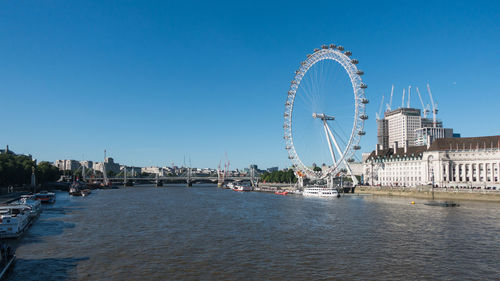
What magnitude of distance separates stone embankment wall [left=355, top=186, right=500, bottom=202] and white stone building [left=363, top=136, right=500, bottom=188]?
3.02 m

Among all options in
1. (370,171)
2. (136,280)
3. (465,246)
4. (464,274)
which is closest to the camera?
(136,280)

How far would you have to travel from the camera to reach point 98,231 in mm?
32125

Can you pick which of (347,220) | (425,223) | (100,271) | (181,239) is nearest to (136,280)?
(100,271)

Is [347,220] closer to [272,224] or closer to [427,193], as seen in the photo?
[272,224]

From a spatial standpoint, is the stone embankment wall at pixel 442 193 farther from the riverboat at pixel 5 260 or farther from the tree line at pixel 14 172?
the tree line at pixel 14 172

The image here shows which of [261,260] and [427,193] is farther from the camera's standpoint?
[427,193]

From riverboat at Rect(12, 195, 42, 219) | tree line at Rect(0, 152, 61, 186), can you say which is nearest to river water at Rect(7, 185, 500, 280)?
riverboat at Rect(12, 195, 42, 219)

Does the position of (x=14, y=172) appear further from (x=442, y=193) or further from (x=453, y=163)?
(x=453, y=163)

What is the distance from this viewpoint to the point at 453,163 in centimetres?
9262

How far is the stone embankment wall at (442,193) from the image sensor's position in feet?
218

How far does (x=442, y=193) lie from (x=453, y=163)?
21364 mm

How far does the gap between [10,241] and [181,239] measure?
11.2 m

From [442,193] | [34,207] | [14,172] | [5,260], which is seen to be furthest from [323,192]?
[5,260]

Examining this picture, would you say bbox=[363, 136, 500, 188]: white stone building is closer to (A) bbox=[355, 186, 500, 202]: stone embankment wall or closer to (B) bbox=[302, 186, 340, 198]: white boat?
(A) bbox=[355, 186, 500, 202]: stone embankment wall
